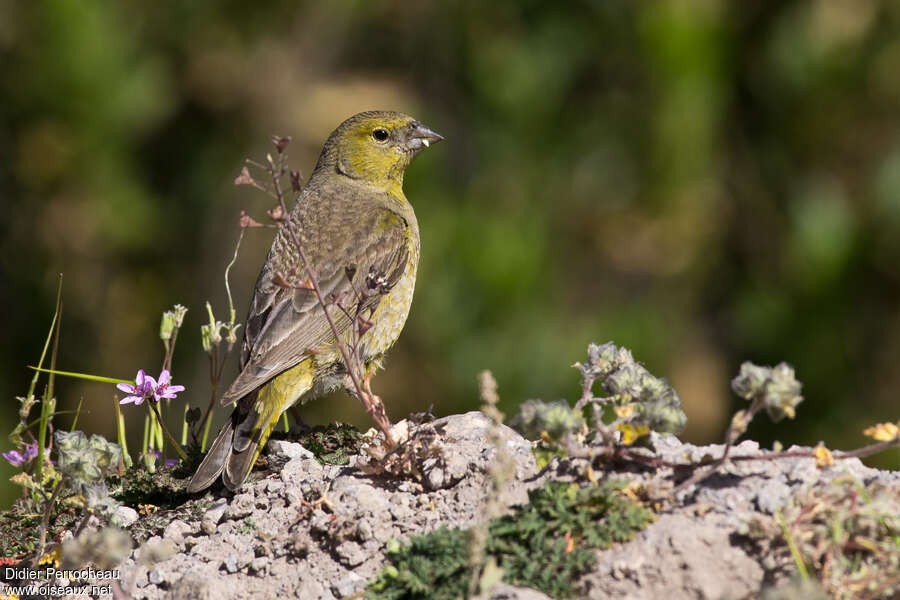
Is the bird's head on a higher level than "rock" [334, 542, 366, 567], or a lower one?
higher

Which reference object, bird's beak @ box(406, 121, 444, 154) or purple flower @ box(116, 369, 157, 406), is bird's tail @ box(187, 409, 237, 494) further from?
bird's beak @ box(406, 121, 444, 154)

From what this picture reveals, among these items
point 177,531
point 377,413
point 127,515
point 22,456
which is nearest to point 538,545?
point 377,413

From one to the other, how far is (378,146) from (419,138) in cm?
23

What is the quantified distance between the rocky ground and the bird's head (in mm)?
2220

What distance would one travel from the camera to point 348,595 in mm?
3240

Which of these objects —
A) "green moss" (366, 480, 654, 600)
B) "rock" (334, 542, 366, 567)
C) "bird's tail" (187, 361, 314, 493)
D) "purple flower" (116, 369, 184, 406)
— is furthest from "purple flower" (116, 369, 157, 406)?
"green moss" (366, 480, 654, 600)

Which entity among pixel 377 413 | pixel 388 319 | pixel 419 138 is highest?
pixel 419 138

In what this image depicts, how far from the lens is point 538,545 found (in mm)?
2961

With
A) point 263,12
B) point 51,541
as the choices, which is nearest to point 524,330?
point 263,12

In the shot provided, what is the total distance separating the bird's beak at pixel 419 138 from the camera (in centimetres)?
605

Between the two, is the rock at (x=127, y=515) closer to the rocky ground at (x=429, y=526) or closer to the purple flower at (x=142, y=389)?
the rocky ground at (x=429, y=526)

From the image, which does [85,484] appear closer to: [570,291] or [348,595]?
[348,595]

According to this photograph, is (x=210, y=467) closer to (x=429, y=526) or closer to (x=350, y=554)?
(x=350, y=554)

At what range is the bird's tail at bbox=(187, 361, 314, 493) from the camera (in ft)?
12.9
